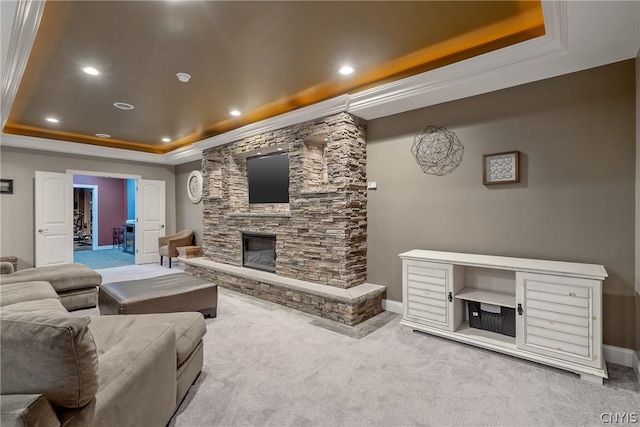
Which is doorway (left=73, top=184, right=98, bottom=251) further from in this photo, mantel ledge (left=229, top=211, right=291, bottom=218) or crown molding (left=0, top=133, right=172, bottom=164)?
mantel ledge (left=229, top=211, right=291, bottom=218)

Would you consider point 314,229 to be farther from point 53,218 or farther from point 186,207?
point 53,218

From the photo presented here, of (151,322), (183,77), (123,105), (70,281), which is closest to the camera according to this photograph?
(151,322)

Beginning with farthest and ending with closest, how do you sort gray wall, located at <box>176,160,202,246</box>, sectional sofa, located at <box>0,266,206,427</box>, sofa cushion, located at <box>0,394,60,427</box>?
1. gray wall, located at <box>176,160,202,246</box>
2. sectional sofa, located at <box>0,266,206,427</box>
3. sofa cushion, located at <box>0,394,60,427</box>

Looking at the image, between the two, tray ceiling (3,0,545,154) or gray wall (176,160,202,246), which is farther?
gray wall (176,160,202,246)

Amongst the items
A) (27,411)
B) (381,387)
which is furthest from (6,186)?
(381,387)

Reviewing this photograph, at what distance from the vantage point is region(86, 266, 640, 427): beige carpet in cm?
182

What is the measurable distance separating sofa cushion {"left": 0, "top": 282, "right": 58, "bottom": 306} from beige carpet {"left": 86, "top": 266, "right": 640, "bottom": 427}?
146cm

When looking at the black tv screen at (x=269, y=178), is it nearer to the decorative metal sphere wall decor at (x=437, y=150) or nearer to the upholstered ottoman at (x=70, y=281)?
the decorative metal sphere wall decor at (x=437, y=150)

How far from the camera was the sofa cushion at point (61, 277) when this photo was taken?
3.33 meters

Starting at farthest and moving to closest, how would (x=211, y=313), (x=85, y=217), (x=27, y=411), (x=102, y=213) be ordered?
(x=85, y=217) → (x=102, y=213) → (x=211, y=313) → (x=27, y=411)

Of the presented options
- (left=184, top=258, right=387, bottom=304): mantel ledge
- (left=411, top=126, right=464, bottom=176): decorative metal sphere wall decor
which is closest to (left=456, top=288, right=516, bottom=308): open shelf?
(left=184, top=258, right=387, bottom=304): mantel ledge

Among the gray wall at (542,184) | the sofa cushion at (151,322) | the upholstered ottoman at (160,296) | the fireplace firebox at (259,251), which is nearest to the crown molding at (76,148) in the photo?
the fireplace firebox at (259,251)

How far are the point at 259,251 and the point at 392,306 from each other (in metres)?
2.24

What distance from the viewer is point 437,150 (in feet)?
10.9
